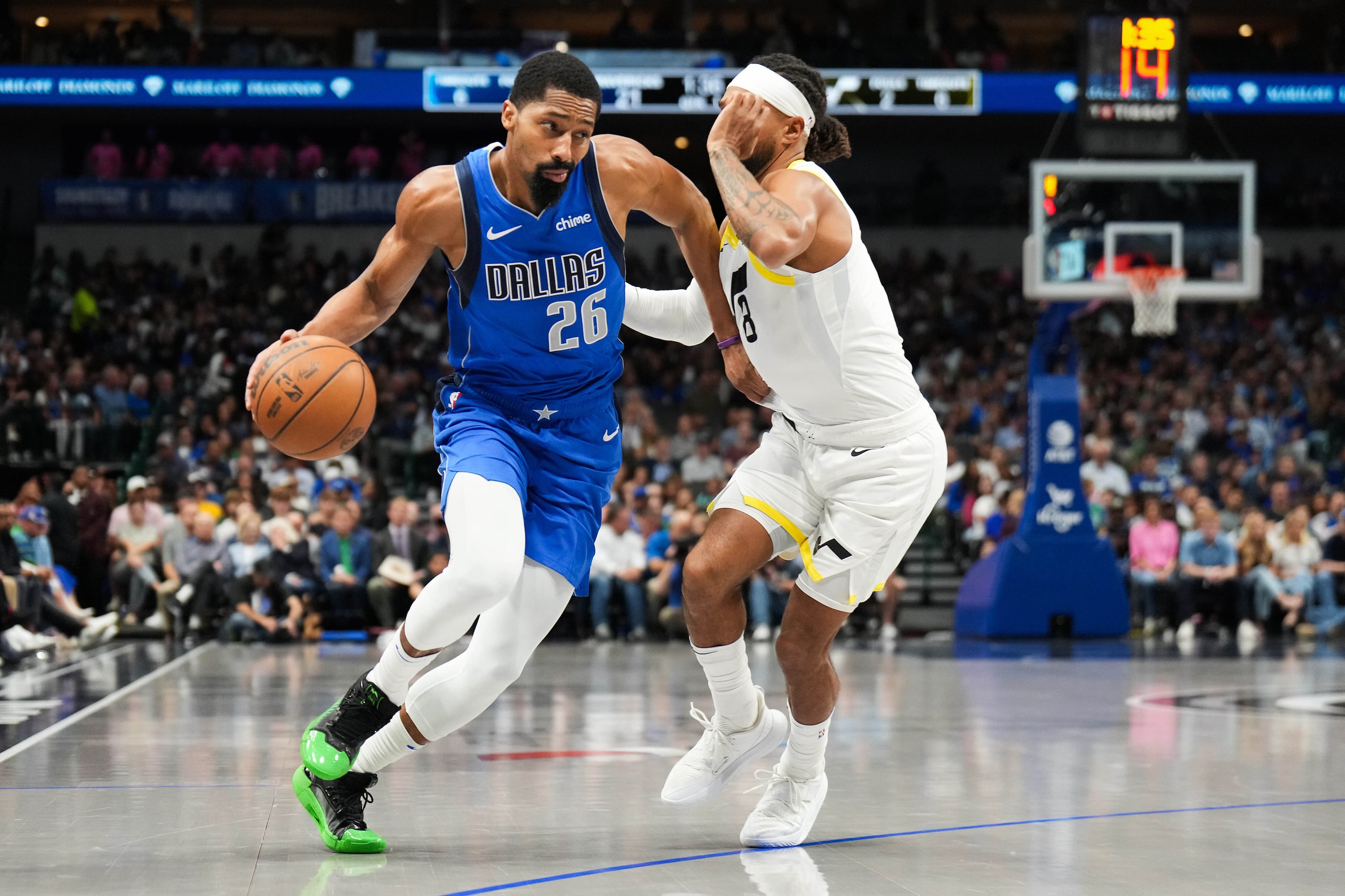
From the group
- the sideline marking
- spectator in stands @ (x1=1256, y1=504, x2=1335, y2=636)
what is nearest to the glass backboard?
spectator in stands @ (x1=1256, y1=504, x2=1335, y2=636)

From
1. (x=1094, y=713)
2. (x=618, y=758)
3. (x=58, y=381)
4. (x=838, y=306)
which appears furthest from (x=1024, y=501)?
(x=58, y=381)

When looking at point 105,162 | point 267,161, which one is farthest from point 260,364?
point 105,162

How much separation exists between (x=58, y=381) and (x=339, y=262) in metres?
5.23

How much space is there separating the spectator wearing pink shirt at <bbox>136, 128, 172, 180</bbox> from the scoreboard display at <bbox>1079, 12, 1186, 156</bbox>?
1615 cm

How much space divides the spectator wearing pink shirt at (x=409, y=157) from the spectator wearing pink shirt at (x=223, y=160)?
253 cm

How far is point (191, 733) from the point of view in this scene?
7090mm

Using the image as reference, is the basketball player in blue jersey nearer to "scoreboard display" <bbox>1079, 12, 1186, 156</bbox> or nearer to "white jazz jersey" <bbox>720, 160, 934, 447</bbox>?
"white jazz jersey" <bbox>720, 160, 934, 447</bbox>

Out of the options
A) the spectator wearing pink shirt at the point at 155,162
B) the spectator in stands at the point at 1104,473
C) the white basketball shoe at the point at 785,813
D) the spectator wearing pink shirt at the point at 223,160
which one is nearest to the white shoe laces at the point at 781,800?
the white basketball shoe at the point at 785,813

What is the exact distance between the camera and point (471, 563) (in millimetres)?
4145

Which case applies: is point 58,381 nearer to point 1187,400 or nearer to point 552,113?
point 1187,400

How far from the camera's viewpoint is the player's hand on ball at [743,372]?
15.6 feet

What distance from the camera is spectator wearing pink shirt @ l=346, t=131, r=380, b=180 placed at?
24.5 meters

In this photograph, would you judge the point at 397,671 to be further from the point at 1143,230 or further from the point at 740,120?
the point at 1143,230

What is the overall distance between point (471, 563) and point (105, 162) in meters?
22.3
